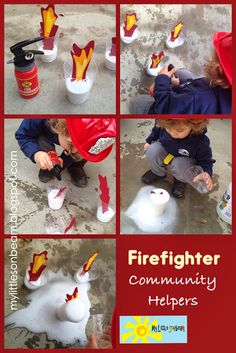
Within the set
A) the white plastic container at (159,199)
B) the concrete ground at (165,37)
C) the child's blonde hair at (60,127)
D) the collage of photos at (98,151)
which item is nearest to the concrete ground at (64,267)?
the collage of photos at (98,151)

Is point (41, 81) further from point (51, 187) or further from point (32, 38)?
point (51, 187)

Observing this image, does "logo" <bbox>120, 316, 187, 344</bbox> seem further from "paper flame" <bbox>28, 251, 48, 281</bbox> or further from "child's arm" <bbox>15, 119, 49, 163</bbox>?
"child's arm" <bbox>15, 119, 49, 163</bbox>

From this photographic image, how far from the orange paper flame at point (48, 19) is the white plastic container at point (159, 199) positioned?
45 cm

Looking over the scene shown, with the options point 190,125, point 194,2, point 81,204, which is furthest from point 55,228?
point 194,2

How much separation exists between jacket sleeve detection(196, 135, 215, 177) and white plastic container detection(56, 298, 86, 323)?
17.1 inches

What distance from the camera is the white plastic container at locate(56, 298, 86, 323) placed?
3.95 ft

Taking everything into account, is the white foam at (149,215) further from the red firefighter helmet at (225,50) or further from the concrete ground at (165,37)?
the red firefighter helmet at (225,50)

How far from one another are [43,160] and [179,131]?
12.7 inches

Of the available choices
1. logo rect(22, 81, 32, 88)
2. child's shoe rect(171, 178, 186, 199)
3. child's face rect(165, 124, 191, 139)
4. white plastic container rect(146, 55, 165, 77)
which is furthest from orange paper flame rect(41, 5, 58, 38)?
child's shoe rect(171, 178, 186, 199)

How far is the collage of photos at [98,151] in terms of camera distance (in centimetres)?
117

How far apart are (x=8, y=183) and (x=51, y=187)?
0.34 feet

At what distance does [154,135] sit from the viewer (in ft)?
4.07

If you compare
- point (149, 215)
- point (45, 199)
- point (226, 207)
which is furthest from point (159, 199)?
point (45, 199)

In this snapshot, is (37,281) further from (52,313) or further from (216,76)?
(216,76)
